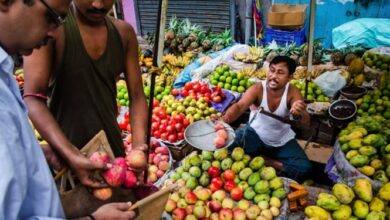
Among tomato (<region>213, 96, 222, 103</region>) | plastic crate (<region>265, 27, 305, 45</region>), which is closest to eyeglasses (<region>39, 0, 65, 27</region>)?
tomato (<region>213, 96, 222, 103</region>)

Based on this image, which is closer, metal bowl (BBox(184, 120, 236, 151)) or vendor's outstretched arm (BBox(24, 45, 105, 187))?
vendor's outstretched arm (BBox(24, 45, 105, 187))

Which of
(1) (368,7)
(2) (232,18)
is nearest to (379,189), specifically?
(1) (368,7)

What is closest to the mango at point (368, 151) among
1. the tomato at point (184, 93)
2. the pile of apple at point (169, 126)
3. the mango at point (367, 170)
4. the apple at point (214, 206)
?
the mango at point (367, 170)

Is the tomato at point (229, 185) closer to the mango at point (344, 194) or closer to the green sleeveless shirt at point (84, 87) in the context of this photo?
the mango at point (344, 194)

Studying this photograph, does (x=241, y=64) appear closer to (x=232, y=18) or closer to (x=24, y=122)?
(x=232, y=18)

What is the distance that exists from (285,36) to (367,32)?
5.55 ft

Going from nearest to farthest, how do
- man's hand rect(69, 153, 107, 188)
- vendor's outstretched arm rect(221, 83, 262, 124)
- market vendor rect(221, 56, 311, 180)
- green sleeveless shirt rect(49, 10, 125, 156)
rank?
man's hand rect(69, 153, 107, 188), green sleeveless shirt rect(49, 10, 125, 156), market vendor rect(221, 56, 311, 180), vendor's outstretched arm rect(221, 83, 262, 124)

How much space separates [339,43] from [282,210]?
5.87 meters

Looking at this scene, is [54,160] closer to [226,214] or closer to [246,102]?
[226,214]

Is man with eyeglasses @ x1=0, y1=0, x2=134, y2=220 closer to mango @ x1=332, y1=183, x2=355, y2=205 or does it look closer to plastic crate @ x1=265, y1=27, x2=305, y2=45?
mango @ x1=332, y1=183, x2=355, y2=205

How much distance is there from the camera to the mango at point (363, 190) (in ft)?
8.03

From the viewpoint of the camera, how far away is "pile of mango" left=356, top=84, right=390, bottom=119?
13.5 feet

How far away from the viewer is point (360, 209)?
7.78 ft

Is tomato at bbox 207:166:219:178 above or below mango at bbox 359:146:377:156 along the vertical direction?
below
